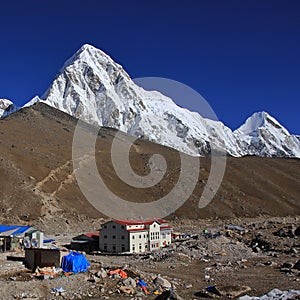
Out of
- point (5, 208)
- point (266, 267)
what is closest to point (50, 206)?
point (5, 208)

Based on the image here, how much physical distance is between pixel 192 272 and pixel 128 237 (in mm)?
16202

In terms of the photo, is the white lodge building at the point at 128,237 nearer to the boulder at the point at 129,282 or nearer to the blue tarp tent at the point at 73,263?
the blue tarp tent at the point at 73,263

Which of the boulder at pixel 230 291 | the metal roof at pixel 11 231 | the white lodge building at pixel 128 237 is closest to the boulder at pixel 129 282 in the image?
the boulder at pixel 230 291

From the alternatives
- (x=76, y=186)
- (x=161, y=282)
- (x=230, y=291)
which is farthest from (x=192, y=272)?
(x=76, y=186)

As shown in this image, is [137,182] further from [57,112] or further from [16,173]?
[57,112]

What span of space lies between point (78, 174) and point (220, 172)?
121 ft

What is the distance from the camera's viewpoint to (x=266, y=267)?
4191 cm

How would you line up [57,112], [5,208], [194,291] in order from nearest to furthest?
[194,291], [5,208], [57,112]

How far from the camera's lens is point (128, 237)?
5412 centimetres

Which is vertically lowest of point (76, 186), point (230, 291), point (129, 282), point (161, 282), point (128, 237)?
point (230, 291)

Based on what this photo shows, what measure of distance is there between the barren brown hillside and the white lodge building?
66.7ft

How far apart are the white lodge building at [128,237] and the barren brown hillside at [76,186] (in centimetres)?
2033

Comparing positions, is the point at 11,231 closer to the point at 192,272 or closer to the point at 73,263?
the point at 73,263

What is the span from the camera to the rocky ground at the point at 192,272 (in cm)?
2780
